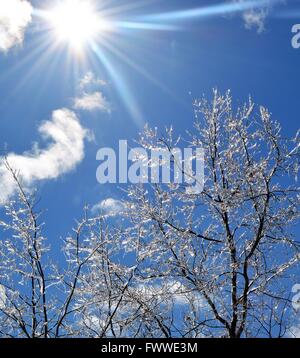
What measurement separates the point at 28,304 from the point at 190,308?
3.69m

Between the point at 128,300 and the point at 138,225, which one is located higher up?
the point at 138,225

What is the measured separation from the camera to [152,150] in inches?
389

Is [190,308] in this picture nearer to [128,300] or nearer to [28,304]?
[128,300]

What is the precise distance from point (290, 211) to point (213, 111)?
250 cm

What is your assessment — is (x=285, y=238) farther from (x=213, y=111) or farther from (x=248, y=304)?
(x=213, y=111)
